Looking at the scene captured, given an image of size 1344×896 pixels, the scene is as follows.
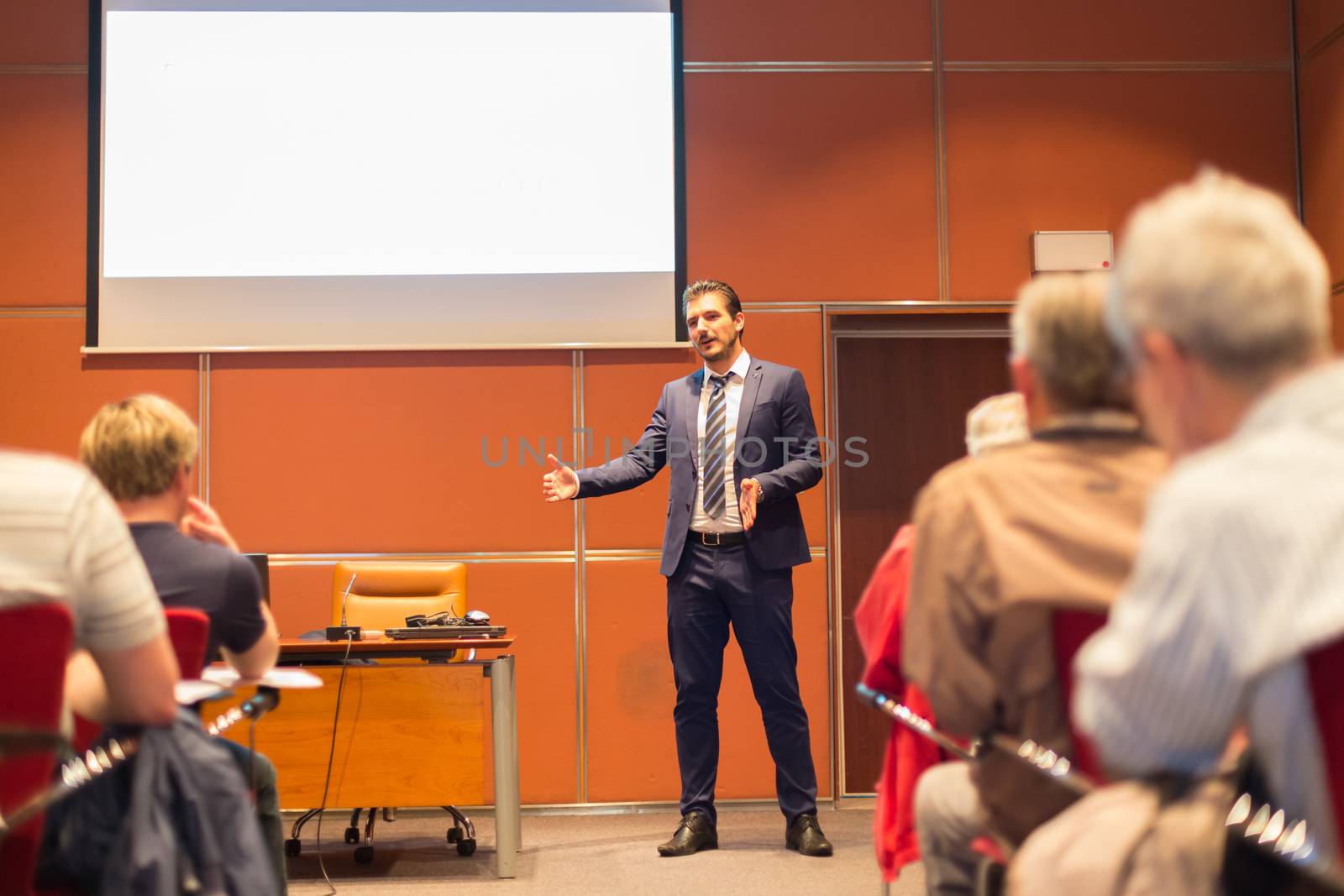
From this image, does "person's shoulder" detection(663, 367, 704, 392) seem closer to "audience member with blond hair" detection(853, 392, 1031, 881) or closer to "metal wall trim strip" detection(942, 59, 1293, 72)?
"metal wall trim strip" detection(942, 59, 1293, 72)

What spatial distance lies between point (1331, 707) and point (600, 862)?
3419 mm

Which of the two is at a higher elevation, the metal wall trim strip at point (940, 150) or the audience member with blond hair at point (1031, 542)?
the metal wall trim strip at point (940, 150)

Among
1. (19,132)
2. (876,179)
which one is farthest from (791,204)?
(19,132)

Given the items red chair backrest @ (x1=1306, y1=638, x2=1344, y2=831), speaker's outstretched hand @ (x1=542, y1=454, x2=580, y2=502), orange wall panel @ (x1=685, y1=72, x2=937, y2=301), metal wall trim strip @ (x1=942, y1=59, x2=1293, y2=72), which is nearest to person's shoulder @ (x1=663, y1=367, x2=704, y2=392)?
speaker's outstretched hand @ (x1=542, y1=454, x2=580, y2=502)

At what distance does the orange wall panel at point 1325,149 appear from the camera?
16.8 ft

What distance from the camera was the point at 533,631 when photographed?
16.9 feet

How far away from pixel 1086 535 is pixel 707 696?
2940mm

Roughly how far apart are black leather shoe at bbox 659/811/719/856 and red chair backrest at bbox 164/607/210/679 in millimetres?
2521

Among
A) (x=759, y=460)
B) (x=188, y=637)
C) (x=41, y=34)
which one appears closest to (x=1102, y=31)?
(x=759, y=460)

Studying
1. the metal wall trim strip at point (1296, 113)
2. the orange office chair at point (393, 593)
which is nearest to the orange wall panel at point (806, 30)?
the metal wall trim strip at point (1296, 113)

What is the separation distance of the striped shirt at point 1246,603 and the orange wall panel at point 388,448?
4.26 m

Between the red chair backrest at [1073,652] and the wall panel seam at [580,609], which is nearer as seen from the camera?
the red chair backrest at [1073,652]

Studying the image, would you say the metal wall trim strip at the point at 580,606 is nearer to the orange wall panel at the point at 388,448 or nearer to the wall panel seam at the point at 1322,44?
the orange wall panel at the point at 388,448

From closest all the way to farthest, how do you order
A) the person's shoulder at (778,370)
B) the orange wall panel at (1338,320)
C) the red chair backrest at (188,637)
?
the red chair backrest at (188,637)
the person's shoulder at (778,370)
the orange wall panel at (1338,320)
